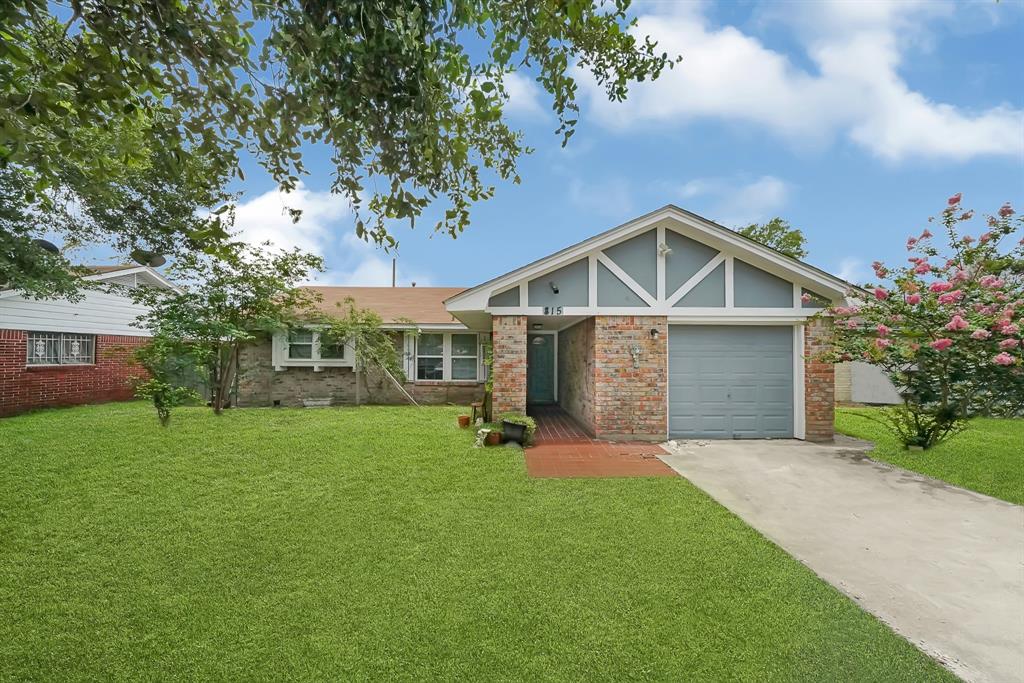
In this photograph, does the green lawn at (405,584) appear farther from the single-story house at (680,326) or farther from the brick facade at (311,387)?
the brick facade at (311,387)

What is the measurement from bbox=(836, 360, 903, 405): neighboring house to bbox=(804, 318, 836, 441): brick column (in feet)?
29.3

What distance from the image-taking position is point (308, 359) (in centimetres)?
1502

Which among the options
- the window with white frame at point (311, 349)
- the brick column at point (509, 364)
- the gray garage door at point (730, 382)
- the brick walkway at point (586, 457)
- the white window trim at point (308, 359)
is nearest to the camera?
the brick walkway at point (586, 457)

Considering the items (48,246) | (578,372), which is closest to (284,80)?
(578,372)

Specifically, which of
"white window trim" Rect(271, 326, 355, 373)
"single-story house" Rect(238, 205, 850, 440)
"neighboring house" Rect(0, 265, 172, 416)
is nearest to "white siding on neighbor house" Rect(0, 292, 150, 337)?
"neighboring house" Rect(0, 265, 172, 416)

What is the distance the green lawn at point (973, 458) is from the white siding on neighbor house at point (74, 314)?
1828 cm

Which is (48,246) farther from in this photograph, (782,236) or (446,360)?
(782,236)

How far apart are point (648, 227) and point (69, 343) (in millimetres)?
17429

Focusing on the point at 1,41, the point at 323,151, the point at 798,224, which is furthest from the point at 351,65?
the point at 798,224

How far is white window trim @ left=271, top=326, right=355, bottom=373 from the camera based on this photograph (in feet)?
48.5

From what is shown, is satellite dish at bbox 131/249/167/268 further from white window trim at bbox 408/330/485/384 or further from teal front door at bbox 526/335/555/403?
teal front door at bbox 526/335/555/403

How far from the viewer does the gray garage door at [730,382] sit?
9.65 meters

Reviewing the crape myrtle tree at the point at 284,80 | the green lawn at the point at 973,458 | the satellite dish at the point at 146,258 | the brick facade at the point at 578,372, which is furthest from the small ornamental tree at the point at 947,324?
the satellite dish at the point at 146,258

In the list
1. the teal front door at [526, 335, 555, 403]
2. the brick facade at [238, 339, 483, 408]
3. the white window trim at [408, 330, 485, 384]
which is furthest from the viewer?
the teal front door at [526, 335, 555, 403]
